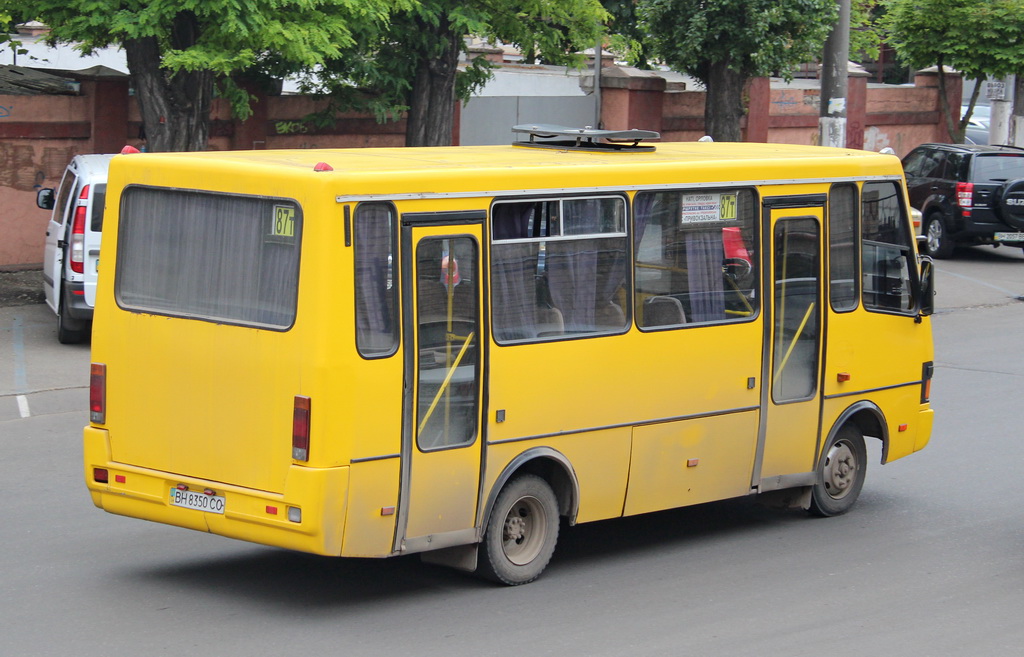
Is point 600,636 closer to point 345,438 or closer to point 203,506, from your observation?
point 345,438

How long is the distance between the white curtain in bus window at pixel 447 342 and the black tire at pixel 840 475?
3059 millimetres

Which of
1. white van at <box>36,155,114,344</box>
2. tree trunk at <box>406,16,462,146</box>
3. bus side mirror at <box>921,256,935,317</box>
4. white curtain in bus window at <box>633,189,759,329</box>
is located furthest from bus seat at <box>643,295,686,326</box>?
tree trunk at <box>406,16,462,146</box>

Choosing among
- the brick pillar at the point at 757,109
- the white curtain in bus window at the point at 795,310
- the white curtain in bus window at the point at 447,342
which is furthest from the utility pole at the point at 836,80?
the white curtain in bus window at the point at 447,342

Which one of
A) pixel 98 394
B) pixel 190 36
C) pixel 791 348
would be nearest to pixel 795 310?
pixel 791 348

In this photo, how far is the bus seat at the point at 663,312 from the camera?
8.03 meters

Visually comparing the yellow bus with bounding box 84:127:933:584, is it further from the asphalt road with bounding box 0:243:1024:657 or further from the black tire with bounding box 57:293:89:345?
the black tire with bounding box 57:293:89:345

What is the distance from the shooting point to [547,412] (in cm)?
751

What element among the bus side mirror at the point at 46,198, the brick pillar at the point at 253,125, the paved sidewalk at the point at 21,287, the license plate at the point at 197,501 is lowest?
the paved sidewalk at the point at 21,287

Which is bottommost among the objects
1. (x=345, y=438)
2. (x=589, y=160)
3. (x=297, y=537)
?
(x=297, y=537)

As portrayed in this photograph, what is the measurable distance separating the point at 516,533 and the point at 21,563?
105 inches

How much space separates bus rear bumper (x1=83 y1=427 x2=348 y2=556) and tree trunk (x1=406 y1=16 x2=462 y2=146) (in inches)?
522

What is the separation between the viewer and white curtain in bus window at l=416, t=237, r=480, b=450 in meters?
6.96

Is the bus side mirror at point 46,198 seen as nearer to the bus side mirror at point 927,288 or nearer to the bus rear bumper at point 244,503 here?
the bus rear bumper at point 244,503

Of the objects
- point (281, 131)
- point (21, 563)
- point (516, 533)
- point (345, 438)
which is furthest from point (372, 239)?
point (281, 131)
